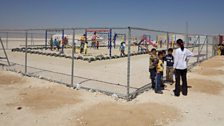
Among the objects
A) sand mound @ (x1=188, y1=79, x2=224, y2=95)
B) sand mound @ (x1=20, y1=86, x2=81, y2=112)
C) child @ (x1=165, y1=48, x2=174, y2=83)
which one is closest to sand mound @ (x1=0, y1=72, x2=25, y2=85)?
sand mound @ (x1=20, y1=86, x2=81, y2=112)

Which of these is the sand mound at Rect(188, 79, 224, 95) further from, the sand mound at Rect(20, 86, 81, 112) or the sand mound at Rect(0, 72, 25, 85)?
the sand mound at Rect(0, 72, 25, 85)

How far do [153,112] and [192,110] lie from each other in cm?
124

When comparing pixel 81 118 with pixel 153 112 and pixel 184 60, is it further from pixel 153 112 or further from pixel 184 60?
pixel 184 60

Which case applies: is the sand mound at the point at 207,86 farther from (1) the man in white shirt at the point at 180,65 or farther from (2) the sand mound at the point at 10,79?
(2) the sand mound at the point at 10,79

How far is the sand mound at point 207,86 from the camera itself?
9057 mm

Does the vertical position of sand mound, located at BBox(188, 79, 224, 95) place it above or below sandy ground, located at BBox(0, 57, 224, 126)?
above

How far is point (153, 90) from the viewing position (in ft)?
28.8

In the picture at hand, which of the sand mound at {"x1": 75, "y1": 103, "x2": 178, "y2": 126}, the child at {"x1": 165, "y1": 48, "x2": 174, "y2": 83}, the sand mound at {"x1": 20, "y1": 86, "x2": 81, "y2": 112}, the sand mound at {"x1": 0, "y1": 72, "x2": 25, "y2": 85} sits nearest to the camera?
the sand mound at {"x1": 75, "y1": 103, "x2": 178, "y2": 126}

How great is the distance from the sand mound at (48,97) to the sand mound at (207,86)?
480 centimetres

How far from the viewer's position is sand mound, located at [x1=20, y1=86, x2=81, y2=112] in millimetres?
6727

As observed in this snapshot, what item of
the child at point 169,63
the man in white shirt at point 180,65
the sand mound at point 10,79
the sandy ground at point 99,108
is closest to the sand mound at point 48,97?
the sandy ground at point 99,108

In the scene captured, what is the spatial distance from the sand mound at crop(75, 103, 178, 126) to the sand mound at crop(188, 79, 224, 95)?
3.04m

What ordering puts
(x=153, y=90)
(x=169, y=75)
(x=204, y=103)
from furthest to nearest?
(x=169, y=75) < (x=153, y=90) < (x=204, y=103)

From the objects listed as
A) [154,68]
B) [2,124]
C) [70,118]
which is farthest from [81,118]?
[154,68]
